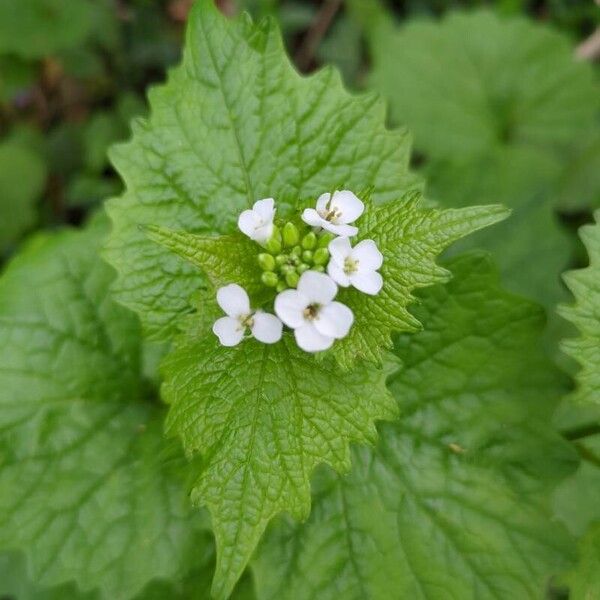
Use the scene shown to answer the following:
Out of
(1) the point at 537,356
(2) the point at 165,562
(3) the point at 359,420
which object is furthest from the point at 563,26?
(2) the point at 165,562

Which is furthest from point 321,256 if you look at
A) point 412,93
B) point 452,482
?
point 412,93

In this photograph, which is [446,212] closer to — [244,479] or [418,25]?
[244,479]

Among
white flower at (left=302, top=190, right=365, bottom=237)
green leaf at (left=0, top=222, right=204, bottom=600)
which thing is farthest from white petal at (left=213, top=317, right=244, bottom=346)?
green leaf at (left=0, top=222, right=204, bottom=600)

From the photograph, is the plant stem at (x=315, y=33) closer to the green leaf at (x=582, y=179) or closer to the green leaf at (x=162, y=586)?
the green leaf at (x=582, y=179)

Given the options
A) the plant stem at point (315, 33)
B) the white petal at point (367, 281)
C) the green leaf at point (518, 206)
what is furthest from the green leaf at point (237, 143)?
the plant stem at point (315, 33)

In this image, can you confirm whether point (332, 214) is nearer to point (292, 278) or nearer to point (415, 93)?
point (292, 278)

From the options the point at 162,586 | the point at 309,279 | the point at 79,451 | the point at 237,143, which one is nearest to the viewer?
the point at 309,279

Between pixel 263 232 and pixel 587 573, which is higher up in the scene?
pixel 263 232
